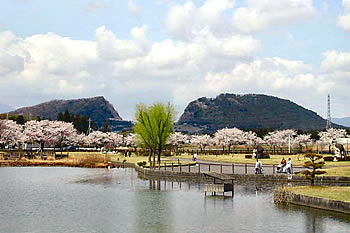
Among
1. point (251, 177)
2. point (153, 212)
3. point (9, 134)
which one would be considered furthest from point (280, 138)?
point (153, 212)

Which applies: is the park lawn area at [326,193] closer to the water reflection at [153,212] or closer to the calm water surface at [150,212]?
the calm water surface at [150,212]

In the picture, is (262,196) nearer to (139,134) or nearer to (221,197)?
(221,197)

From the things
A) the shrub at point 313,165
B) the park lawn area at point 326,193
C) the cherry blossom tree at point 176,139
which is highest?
the cherry blossom tree at point 176,139

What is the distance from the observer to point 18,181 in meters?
49.1

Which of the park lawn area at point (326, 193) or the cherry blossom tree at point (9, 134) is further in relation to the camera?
the cherry blossom tree at point (9, 134)

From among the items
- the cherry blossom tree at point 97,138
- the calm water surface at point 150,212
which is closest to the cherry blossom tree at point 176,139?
the cherry blossom tree at point 97,138

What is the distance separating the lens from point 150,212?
29.5 metres

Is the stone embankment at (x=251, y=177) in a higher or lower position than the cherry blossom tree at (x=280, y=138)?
lower

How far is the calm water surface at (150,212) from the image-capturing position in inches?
961

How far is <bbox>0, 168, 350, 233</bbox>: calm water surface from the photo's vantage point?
2442cm

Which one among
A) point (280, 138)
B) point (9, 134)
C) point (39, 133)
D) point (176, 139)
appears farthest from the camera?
point (176, 139)

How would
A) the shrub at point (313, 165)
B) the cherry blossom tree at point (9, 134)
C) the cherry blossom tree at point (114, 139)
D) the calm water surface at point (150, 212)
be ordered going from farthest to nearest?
1. the cherry blossom tree at point (114, 139)
2. the cherry blossom tree at point (9, 134)
3. the shrub at point (313, 165)
4. the calm water surface at point (150, 212)

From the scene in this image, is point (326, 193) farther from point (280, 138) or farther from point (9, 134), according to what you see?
point (280, 138)

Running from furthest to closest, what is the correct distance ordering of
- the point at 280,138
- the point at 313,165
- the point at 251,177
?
the point at 280,138, the point at 251,177, the point at 313,165
